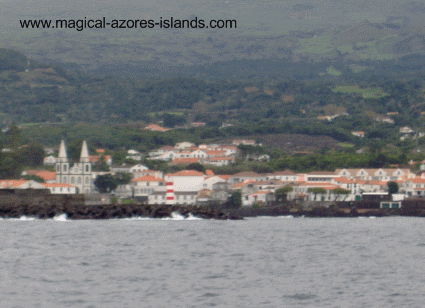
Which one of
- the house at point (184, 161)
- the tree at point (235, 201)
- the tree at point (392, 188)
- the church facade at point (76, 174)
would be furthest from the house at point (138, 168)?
the tree at point (392, 188)

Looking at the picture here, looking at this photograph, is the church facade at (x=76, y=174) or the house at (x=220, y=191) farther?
the house at (x=220, y=191)

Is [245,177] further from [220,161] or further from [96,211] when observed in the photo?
[96,211]


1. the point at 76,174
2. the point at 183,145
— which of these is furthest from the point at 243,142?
the point at 76,174

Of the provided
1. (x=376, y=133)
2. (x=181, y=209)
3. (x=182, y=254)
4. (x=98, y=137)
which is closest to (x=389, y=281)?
(x=182, y=254)

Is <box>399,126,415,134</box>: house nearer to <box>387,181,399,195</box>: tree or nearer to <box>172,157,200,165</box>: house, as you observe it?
<box>172,157,200,165</box>: house

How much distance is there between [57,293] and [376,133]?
124926 millimetres

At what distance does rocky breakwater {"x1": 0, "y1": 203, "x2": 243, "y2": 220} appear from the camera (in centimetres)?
4162

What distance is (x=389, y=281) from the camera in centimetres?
1942

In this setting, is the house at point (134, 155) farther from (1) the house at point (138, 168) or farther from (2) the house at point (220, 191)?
(2) the house at point (220, 191)

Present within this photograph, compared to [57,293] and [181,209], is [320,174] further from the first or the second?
[57,293]

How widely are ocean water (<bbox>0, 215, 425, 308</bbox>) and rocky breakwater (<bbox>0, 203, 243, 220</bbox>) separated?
1005 cm

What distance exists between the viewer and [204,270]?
21.0 meters

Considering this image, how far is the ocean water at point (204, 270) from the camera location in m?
17.2

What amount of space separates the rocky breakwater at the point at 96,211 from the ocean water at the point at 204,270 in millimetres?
10048
